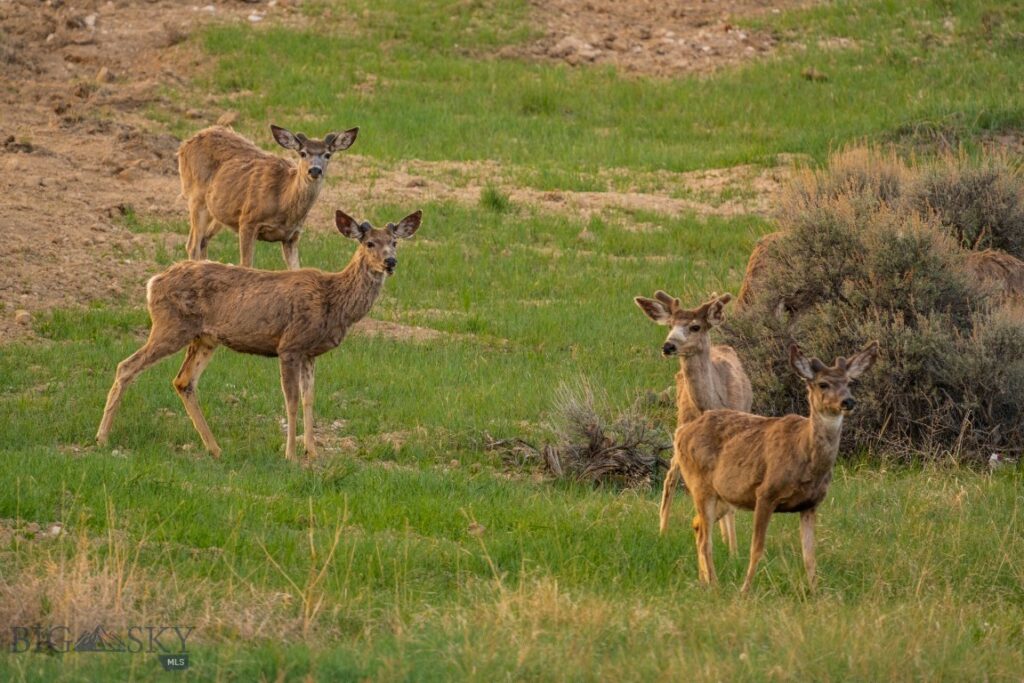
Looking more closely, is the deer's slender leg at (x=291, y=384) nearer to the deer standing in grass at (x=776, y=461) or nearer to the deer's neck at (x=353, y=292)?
the deer's neck at (x=353, y=292)

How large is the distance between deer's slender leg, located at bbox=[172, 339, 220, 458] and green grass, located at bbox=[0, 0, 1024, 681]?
26 cm

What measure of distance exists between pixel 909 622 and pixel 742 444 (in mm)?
1706

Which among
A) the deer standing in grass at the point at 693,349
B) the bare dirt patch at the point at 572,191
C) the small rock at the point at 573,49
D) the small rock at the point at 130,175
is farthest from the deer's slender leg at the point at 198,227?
the small rock at the point at 573,49

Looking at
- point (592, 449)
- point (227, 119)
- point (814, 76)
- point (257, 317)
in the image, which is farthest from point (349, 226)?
point (814, 76)

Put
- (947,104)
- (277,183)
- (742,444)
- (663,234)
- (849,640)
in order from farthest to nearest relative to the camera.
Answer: (947,104), (663,234), (277,183), (742,444), (849,640)

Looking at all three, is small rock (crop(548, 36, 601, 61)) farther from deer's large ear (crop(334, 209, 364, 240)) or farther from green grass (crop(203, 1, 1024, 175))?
deer's large ear (crop(334, 209, 364, 240))

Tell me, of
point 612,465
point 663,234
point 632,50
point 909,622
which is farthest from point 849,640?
point 632,50

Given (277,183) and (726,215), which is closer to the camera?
(277,183)

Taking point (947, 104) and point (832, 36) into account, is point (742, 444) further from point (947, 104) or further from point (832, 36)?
point (832, 36)

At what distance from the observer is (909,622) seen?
31.8 ft

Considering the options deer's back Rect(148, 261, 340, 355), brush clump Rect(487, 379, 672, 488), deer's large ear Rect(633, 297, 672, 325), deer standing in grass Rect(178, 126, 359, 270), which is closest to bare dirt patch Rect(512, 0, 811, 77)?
deer standing in grass Rect(178, 126, 359, 270)

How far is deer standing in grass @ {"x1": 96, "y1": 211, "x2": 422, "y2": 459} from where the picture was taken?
14.0m

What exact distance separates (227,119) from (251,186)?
719cm

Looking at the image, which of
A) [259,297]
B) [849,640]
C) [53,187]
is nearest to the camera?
[849,640]
